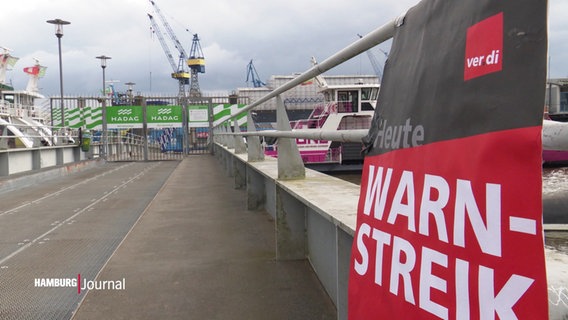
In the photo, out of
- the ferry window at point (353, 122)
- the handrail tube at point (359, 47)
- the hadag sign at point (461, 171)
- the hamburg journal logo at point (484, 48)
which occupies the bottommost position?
the hadag sign at point (461, 171)

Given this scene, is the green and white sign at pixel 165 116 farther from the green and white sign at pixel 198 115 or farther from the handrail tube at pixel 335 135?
the handrail tube at pixel 335 135

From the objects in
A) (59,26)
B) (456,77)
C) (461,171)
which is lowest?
(461,171)

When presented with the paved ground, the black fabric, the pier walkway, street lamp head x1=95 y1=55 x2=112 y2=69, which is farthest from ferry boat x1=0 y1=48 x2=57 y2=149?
the black fabric

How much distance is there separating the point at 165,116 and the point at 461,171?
26633 mm

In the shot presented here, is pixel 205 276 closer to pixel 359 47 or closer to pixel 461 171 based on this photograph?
pixel 359 47

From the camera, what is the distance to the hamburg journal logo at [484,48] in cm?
104

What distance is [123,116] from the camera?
26203mm

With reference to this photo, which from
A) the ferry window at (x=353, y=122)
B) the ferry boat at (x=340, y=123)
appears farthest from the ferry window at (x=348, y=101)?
the ferry window at (x=353, y=122)

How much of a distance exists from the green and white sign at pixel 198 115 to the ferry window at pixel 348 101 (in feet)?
25.2

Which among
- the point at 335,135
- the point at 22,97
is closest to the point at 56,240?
the point at 335,135

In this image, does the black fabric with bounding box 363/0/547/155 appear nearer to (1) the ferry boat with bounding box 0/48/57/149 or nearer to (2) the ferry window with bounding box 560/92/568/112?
(1) the ferry boat with bounding box 0/48/57/149

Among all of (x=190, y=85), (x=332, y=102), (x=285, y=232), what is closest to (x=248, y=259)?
(x=285, y=232)

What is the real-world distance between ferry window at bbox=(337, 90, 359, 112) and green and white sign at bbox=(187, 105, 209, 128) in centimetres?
768

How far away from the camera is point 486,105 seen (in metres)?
1.07
